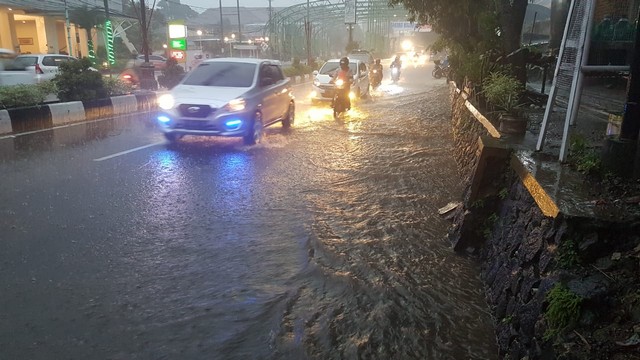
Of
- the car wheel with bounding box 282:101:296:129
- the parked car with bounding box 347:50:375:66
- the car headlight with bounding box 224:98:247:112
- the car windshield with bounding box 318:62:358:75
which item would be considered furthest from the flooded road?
the parked car with bounding box 347:50:375:66

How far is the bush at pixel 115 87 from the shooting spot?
1490 cm

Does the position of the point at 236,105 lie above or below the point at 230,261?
above

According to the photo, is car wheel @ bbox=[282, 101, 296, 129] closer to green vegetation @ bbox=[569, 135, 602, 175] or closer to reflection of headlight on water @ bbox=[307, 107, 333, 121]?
reflection of headlight on water @ bbox=[307, 107, 333, 121]

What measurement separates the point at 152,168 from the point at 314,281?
14.4 feet

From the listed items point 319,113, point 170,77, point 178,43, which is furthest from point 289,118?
point 178,43

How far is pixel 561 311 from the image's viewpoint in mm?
2584

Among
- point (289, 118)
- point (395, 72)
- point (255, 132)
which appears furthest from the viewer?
point (395, 72)

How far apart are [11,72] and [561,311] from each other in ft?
56.9

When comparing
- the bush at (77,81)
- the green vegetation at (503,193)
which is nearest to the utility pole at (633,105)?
the green vegetation at (503,193)

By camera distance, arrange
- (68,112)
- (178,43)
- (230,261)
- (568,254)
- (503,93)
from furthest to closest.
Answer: (178,43) → (68,112) → (503,93) → (230,261) → (568,254)

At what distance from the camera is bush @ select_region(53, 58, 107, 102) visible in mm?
13195

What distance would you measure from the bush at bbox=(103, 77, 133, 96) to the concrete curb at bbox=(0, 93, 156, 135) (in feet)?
1.92

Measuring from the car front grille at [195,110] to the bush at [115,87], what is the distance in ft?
23.7

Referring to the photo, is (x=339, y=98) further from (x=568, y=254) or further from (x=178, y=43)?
(x=178, y=43)
